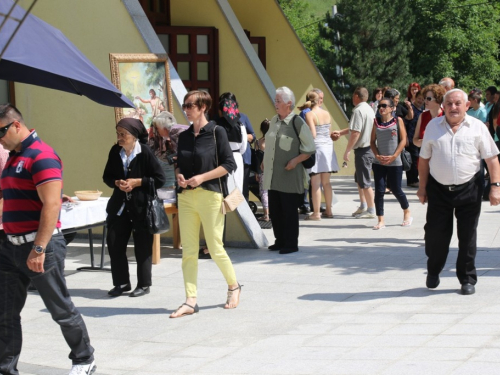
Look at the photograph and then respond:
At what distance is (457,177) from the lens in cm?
757

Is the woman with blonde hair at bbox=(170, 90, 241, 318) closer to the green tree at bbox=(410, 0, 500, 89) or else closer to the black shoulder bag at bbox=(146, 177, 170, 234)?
the black shoulder bag at bbox=(146, 177, 170, 234)

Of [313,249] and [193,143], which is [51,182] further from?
[313,249]

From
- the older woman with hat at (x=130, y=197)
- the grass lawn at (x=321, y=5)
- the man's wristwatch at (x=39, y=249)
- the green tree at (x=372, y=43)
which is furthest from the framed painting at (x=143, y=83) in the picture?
the grass lawn at (x=321, y=5)

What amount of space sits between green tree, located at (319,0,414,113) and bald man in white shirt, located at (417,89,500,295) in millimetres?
30636

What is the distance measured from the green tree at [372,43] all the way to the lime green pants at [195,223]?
31.3m

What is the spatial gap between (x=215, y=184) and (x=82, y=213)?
209 centimetres

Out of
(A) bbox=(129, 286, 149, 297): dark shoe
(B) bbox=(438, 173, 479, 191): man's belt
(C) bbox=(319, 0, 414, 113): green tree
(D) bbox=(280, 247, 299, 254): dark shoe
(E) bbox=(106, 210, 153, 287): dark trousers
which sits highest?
(C) bbox=(319, 0, 414, 113): green tree

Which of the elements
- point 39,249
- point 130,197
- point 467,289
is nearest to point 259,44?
point 130,197

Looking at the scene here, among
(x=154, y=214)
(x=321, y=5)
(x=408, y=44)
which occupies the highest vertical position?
(x=321, y=5)

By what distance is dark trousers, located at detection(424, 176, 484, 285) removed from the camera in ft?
25.0

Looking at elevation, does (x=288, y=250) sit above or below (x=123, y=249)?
below

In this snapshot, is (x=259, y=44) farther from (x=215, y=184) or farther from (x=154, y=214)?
(x=215, y=184)

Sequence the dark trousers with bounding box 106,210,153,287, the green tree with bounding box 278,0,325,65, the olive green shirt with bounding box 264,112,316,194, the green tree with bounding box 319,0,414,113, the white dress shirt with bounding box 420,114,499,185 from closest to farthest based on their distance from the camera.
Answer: the white dress shirt with bounding box 420,114,499,185 → the dark trousers with bounding box 106,210,153,287 → the olive green shirt with bounding box 264,112,316,194 → the green tree with bounding box 319,0,414,113 → the green tree with bounding box 278,0,325,65

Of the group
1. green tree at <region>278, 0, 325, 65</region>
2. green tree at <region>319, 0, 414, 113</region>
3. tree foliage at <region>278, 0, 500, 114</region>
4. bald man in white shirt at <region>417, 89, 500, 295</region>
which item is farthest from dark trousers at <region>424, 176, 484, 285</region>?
green tree at <region>278, 0, 325, 65</region>
